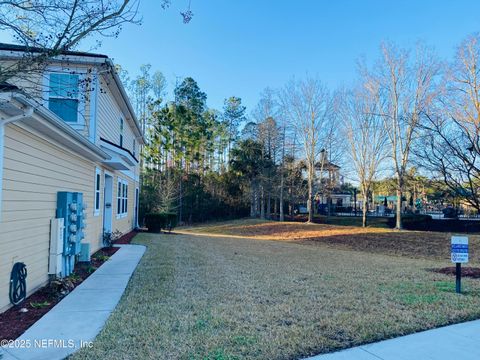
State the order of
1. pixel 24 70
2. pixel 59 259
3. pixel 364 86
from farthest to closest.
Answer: pixel 364 86 < pixel 59 259 < pixel 24 70

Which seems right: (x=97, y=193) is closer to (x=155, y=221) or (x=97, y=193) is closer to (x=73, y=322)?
(x=73, y=322)

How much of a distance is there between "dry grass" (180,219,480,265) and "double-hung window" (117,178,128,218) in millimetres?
9183

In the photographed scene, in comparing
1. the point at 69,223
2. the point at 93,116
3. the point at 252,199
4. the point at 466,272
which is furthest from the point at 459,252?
the point at 252,199

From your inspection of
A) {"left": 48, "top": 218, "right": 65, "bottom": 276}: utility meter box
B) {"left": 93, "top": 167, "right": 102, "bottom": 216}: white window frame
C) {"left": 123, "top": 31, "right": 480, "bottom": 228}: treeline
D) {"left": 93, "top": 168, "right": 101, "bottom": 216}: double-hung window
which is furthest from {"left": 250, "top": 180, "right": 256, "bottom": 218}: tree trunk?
{"left": 48, "top": 218, "right": 65, "bottom": 276}: utility meter box

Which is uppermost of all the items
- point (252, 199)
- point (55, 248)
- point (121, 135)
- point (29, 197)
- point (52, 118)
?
point (121, 135)

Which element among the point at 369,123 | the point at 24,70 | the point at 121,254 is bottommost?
the point at 121,254

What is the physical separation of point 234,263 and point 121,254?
11.3 ft

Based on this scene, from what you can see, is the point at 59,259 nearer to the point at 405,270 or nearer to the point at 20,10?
the point at 20,10

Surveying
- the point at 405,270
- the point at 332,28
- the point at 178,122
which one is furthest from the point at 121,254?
the point at 178,122

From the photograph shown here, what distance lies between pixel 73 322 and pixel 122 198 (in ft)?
36.5

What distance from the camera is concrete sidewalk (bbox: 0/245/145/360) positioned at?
321 cm

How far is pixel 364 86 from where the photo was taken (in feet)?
69.2

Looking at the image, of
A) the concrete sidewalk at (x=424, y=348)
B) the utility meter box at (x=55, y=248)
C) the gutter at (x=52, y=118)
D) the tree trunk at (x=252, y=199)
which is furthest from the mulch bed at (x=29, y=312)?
the tree trunk at (x=252, y=199)

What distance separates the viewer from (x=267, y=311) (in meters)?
4.35
